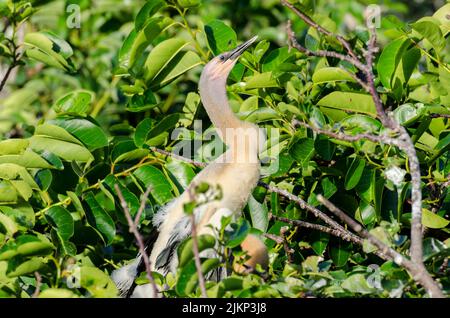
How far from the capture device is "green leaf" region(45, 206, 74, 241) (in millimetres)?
2824

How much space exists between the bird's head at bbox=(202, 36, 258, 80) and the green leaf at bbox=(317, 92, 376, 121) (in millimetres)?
438

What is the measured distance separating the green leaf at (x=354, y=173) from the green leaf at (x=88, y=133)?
0.92 metres

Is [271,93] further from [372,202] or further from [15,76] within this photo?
[15,76]

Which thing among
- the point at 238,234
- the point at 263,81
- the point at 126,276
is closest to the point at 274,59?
the point at 263,81

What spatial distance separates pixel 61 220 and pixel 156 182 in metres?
0.40

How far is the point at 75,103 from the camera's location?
3279mm

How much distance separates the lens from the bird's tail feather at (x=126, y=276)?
294 cm

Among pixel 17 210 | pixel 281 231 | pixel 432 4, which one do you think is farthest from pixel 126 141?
pixel 432 4

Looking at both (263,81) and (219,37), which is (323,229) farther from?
(219,37)

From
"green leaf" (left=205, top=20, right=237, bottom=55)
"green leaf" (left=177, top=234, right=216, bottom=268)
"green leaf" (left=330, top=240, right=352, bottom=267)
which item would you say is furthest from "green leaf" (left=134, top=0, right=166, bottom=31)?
"green leaf" (left=177, top=234, right=216, bottom=268)

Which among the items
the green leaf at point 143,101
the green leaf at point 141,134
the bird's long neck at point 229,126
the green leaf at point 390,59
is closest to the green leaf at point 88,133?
the green leaf at point 141,134

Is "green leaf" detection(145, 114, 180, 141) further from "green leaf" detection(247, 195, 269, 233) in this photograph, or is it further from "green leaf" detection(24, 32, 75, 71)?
"green leaf" detection(24, 32, 75, 71)

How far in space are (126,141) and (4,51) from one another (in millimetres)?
837

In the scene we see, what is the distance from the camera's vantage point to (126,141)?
123 inches
